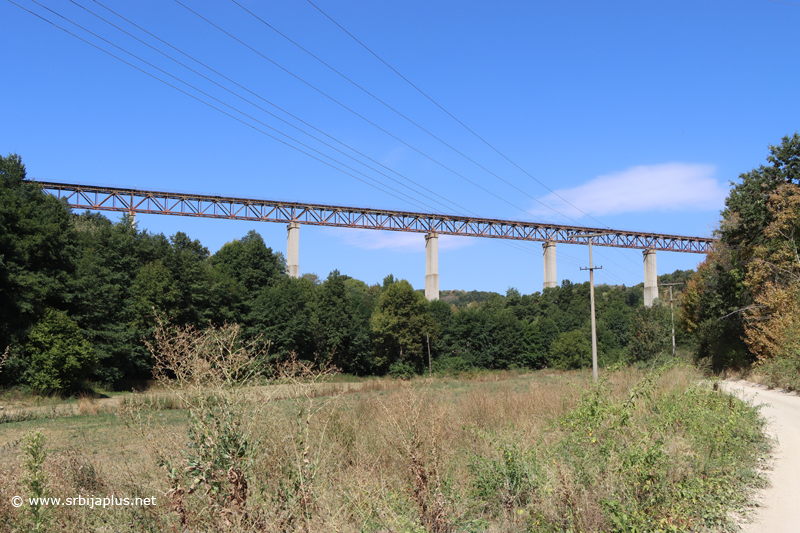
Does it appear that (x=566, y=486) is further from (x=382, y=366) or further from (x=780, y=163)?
(x=382, y=366)

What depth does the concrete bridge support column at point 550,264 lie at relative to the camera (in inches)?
3553

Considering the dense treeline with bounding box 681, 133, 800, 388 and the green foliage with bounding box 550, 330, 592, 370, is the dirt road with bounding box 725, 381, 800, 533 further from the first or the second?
the green foliage with bounding box 550, 330, 592, 370

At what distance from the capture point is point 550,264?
297ft

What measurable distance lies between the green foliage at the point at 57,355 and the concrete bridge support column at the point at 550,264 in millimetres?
71391

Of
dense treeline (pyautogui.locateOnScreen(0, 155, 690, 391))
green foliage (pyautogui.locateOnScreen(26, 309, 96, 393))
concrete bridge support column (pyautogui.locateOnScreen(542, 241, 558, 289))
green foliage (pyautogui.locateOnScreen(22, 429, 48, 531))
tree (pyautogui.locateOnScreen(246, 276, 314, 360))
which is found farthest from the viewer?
concrete bridge support column (pyautogui.locateOnScreen(542, 241, 558, 289))

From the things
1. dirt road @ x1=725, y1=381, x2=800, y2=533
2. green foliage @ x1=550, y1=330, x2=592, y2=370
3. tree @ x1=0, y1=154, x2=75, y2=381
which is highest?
tree @ x1=0, y1=154, x2=75, y2=381

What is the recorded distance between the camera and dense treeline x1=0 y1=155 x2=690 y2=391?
34344 mm

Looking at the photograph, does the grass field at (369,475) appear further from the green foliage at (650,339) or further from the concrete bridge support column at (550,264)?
the concrete bridge support column at (550,264)

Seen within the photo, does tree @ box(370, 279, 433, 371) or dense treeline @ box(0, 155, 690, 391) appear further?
tree @ box(370, 279, 433, 371)

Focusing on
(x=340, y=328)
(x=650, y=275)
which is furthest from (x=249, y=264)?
(x=650, y=275)

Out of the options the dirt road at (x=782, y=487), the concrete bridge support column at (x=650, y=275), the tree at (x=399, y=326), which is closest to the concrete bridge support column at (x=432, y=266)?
the tree at (x=399, y=326)

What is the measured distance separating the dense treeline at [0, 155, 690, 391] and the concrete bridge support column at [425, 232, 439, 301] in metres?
1.99

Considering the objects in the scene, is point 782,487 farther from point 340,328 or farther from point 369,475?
point 340,328

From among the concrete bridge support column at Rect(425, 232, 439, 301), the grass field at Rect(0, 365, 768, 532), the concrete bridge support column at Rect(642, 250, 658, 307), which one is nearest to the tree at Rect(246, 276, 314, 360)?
the concrete bridge support column at Rect(425, 232, 439, 301)
